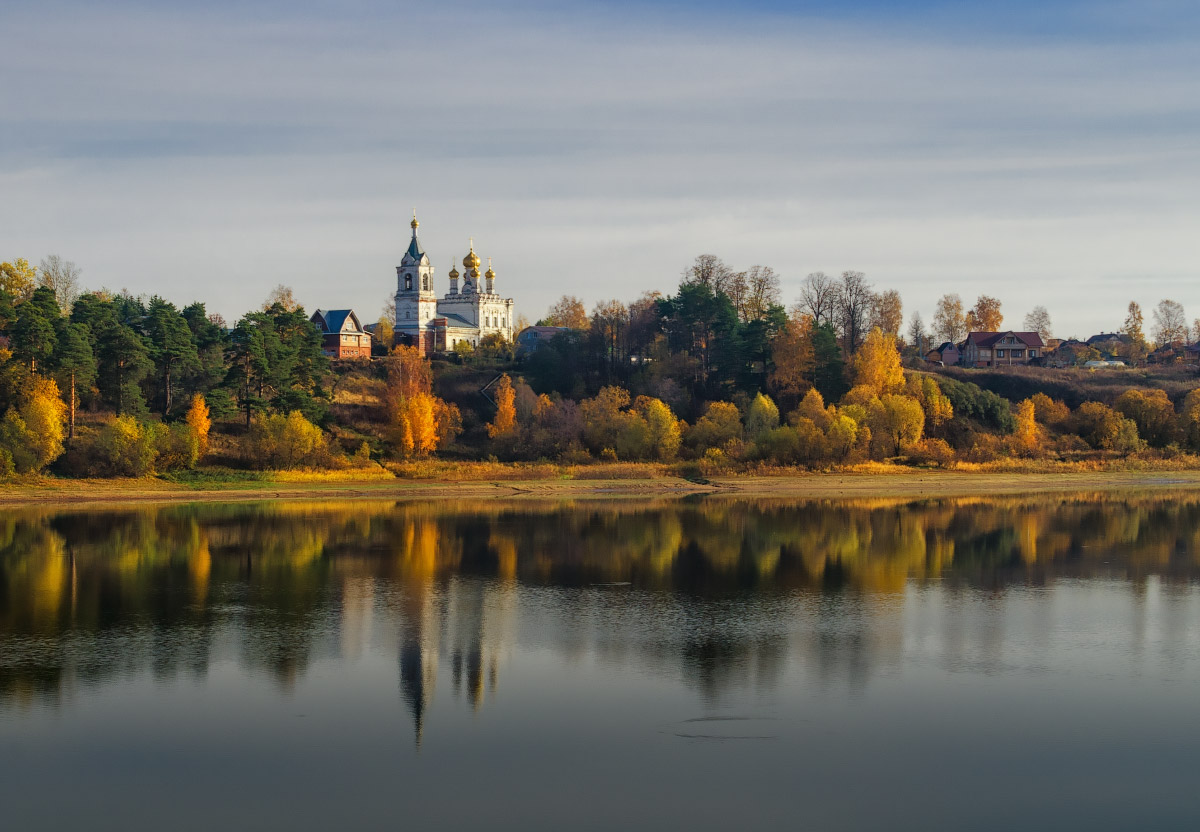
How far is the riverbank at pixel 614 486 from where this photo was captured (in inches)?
2542

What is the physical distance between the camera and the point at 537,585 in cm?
3828

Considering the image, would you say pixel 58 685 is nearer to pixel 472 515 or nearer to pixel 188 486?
pixel 472 515

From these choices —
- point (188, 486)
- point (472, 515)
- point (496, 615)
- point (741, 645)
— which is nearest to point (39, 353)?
point (188, 486)

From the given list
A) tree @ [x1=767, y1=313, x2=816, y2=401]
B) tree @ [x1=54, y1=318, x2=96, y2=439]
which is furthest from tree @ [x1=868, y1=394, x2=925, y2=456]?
tree @ [x1=54, y1=318, x2=96, y2=439]

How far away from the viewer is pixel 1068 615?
108 ft

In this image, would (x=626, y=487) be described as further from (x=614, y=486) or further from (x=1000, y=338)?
(x=1000, y=338)

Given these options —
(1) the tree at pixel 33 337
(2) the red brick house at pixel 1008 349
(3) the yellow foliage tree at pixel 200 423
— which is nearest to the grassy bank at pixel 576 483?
(3) the yellow foliage tree at pixel 200 423

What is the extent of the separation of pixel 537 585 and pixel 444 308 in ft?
329

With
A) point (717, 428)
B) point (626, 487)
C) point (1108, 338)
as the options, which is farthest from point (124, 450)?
point (1108, 338)

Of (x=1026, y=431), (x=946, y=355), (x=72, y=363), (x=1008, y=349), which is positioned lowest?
(x=1026, y=431)

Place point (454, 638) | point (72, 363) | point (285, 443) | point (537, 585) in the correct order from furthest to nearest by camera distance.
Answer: point (285, 443) < point (72, 363) < point (537, 585) < point (454, 638)

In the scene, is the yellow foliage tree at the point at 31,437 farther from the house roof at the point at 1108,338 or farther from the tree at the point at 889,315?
the house roof at the point at 1108,338

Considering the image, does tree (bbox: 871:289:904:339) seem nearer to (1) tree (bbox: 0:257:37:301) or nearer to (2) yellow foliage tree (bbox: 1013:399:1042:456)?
(2) yellow foliage tree (bbox: 1013:399:1042:456)

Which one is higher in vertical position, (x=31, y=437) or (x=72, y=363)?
(x=72, y=363)
